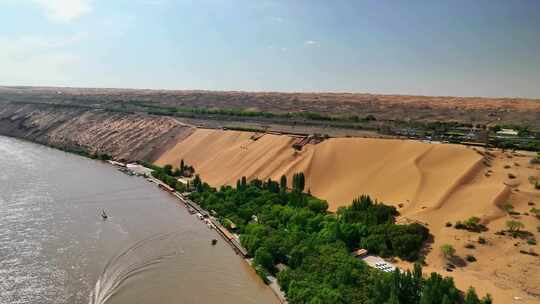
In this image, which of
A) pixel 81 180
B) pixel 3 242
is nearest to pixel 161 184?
pixel 81 180

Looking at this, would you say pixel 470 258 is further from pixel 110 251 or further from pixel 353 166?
pixel 110 251

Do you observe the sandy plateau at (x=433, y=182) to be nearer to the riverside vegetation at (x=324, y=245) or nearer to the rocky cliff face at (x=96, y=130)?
the riverside vegetation at (x=324, y=245)

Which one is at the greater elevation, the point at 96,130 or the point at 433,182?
the point at 433,182

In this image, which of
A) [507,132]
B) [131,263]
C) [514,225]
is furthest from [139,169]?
[507,132]

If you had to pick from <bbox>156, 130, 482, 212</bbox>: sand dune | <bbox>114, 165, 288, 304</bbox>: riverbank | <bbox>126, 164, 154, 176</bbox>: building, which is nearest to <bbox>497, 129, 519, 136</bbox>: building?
<bbox>156, 130, 482, 212</bbox>: sand dune

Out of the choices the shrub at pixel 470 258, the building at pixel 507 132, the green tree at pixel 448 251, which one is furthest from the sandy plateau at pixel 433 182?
the building at pixel 507 132

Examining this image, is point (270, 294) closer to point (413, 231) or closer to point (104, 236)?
point (413, 231)
